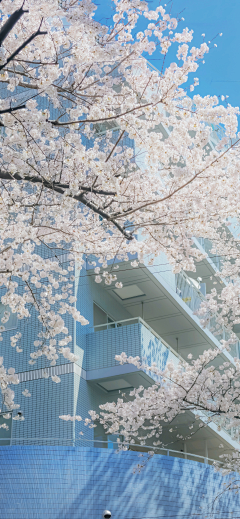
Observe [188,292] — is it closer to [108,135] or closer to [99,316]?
[99,316]

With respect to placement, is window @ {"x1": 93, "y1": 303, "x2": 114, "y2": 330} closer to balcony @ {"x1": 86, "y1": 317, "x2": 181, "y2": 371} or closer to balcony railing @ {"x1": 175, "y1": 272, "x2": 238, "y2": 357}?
balcony @ {"x1": 86, "y1": 317, "x2": 181, "y2": 371}

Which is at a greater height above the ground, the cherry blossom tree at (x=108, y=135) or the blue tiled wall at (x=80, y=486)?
the cherry blossom tree at (x=108, y=135)

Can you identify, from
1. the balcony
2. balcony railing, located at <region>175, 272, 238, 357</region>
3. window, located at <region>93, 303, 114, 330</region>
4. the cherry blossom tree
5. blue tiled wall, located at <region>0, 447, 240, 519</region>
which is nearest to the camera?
the cherry blossom tree

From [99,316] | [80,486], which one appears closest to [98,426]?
[99,316]

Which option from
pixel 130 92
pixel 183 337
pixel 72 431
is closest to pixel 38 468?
pixel 72 431

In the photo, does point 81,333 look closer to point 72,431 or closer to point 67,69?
point 72,431

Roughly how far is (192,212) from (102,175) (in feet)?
4.64

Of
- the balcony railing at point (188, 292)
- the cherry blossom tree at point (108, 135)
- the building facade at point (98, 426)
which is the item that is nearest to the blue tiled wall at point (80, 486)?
the building facade at point (98, 426)

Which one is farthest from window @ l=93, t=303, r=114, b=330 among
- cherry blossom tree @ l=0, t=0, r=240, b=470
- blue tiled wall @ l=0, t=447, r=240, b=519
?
cherry blossom tree @ l=0, t=0, r=240, b=470

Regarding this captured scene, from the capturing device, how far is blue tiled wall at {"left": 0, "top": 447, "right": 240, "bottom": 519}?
8887 mm

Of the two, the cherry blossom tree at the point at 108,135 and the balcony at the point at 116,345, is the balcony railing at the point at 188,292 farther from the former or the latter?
the cherry blossom tree at the point at 108,135

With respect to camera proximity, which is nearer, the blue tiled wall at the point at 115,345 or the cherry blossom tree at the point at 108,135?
the cherry blossom tree at the point at 108,135

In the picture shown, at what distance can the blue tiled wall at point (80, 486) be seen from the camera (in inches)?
A: 350

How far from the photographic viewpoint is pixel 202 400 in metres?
10.2
